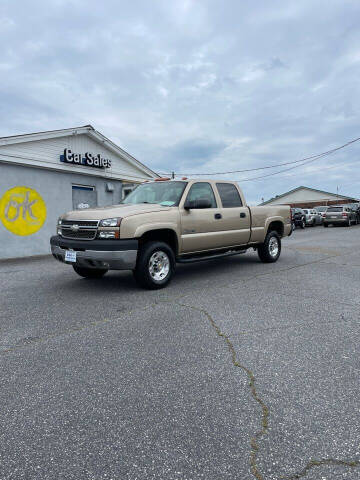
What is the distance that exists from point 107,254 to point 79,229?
2.62 feet

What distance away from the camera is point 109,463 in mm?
1832

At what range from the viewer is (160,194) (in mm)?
6609

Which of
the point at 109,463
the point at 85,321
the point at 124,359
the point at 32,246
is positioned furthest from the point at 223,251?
the point at 32,246

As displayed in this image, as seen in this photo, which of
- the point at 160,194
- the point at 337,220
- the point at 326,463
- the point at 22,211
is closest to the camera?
the point at 326,463

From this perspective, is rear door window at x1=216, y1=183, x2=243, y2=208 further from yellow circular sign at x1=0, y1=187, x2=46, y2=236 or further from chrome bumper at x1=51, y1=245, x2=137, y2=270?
yellow circular sign at x1=0, y1=187, x2=46, y2=236

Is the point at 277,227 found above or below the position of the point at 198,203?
below

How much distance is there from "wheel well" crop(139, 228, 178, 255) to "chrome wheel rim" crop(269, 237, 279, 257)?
11.5ft

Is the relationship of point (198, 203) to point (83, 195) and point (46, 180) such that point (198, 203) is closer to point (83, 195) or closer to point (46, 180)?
point (46, 180)

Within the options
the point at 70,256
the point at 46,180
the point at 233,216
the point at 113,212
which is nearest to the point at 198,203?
the point at 233,216

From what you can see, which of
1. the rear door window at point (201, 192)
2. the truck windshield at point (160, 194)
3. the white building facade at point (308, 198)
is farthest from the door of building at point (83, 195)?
the white building facade at point (308, 198)

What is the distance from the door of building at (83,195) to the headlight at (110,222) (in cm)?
869

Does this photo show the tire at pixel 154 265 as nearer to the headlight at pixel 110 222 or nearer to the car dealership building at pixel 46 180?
the headlight at pixel 110 222

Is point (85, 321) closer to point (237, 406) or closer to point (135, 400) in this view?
point (135, 400)

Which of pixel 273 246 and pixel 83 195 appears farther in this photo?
Result: pixel 83 195
